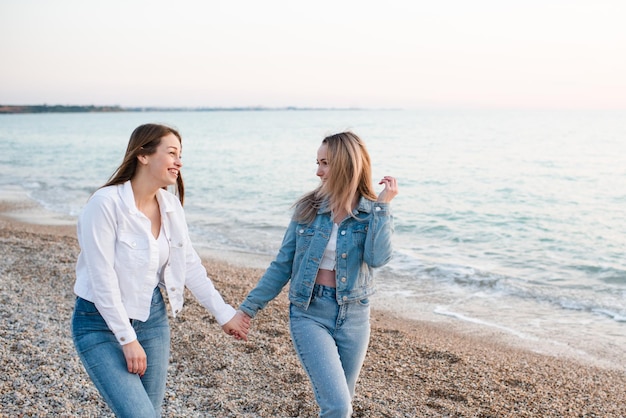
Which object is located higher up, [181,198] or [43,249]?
[181,198]

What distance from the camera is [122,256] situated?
10.3 ft

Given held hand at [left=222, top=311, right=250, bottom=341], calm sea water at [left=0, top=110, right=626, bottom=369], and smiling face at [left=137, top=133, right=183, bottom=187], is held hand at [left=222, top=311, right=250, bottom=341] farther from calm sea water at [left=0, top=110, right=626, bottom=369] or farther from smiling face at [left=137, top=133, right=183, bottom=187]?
calm sea water at [left=0, top=110, right=626, bottom=369]

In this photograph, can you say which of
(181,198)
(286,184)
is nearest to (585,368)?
(181,198)

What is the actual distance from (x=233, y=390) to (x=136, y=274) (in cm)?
256

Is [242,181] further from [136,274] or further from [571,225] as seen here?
[136,274]

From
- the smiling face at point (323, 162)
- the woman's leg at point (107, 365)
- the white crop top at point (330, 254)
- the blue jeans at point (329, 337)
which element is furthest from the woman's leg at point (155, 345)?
the smiling face at point (323, 162)

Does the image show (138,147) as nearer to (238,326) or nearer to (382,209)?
(238,326)

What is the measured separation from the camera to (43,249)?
1131cm

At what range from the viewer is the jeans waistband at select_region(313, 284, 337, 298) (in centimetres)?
366

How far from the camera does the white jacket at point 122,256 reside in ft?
9.93

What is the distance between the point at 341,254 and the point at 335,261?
0.06 metres

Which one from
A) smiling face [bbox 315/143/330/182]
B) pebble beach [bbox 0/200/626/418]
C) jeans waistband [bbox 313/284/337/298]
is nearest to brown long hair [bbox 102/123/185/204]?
smiling face [bbox 315/143/330/182]

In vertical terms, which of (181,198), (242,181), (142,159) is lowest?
(242,181)

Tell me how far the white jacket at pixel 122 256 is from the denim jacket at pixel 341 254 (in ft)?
2.16
